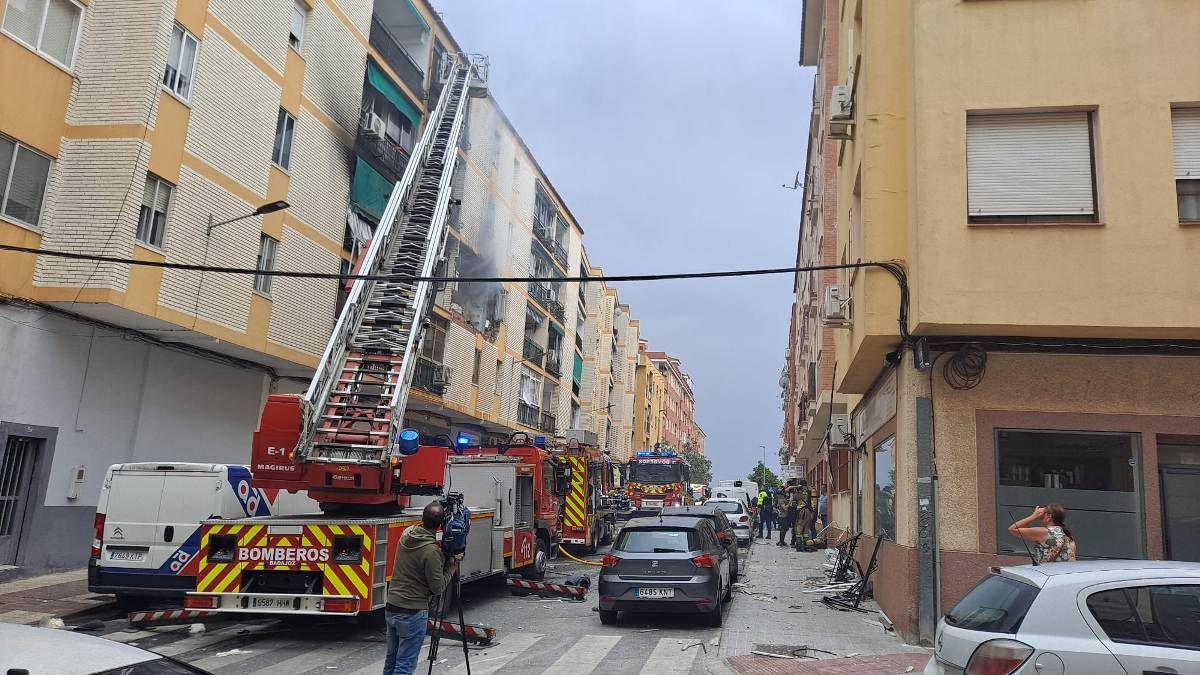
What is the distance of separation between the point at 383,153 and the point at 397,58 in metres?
3.41

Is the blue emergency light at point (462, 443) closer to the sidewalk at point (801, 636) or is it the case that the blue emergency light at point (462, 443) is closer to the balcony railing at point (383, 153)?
the sidewalk at point (801, 636)

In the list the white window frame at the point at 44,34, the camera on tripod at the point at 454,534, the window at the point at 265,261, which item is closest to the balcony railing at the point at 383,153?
the window at the point at 265,261

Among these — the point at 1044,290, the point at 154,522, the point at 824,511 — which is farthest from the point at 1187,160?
the point at 824,511

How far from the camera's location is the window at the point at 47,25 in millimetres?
13516

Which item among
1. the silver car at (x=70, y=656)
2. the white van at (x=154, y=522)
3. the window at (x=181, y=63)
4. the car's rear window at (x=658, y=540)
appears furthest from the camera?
the window at (x=181, y=63)

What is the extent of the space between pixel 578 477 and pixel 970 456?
41.2 ft

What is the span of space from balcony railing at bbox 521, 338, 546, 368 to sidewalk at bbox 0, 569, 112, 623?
22.4 metres

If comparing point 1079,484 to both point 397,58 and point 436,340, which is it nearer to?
point 436,340

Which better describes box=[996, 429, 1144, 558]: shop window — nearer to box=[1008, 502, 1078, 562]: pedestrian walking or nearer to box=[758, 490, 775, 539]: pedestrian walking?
box=[1008, 502, 1078, 562]: pedestrian walking

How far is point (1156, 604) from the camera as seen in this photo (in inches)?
188

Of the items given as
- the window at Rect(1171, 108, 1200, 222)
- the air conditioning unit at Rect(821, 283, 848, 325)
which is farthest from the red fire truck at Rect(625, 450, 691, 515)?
the window at Rect(1171, 108, 1200, 222)

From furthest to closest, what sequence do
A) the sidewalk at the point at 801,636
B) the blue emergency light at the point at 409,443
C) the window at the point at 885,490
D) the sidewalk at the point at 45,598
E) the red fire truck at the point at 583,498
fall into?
the red fire truck at the point at 583,498 < the window at the point at 885,490 < the sidewalk at the point at 45,598 < the blue emergency light at the point at 409,443 < the sidewalk at the point at 801,636

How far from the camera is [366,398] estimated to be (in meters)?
12.1

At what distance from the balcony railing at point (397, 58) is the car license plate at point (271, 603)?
17342 millimetres
